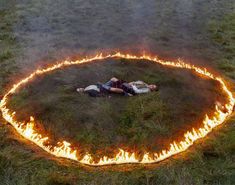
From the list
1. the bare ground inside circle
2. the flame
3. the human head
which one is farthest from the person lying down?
the flame

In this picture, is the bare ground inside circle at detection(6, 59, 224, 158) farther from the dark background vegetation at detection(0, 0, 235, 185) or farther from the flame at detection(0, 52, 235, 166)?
the flame at detection(0, 52, 235, 166)

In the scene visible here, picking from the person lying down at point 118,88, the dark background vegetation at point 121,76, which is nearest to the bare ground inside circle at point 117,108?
the dark background vegetation at point 121,76

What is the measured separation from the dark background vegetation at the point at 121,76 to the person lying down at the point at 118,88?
0.22 meters

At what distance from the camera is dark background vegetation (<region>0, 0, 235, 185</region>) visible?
28.6ft

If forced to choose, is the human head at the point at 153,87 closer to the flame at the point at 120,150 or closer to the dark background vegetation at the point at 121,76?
the dark background vegetation at the point at 121,76

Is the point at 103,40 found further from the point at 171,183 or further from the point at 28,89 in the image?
the point at 171,183

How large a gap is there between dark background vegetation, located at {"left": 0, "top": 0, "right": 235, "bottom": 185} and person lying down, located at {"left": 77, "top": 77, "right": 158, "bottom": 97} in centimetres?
22

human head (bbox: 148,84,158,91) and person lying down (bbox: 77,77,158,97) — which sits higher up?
person lying down (bbox: 77,77,158,97)

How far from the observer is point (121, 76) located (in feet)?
39.7

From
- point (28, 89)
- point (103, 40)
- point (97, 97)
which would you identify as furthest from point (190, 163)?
point (103, 40)

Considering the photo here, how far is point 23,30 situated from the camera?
630 inches

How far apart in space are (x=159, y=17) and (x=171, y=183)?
10265 millimetres

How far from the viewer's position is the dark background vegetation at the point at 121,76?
8.73 metres

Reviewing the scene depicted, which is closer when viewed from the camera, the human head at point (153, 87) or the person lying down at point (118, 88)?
the person lying down at point (118, 88)
